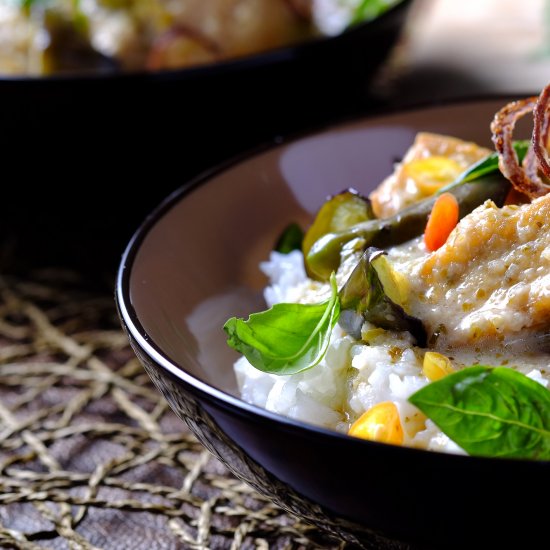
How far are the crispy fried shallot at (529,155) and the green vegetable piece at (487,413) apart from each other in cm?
63

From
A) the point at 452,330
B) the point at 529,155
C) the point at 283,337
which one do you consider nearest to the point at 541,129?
the point at 529,155

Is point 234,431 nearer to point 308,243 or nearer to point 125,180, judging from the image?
point 308,243

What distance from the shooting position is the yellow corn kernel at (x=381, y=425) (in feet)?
5.54

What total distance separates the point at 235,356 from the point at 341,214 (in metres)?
0.48

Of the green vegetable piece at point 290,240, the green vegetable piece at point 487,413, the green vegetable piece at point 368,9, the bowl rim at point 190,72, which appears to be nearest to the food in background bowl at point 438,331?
the green vegetable piece at point 487,413

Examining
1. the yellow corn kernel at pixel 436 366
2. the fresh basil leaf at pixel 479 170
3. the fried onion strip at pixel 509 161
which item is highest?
the fried onion strip at pixel 509 161

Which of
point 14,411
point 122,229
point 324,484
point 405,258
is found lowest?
point 14,411

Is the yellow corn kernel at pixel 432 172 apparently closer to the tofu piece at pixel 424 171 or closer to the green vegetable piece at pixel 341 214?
the tofu piece at pixel 424 171

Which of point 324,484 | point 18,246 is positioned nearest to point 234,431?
point 324,484

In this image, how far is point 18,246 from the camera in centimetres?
375

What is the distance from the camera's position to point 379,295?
6.37 ft

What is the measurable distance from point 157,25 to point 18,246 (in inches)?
43.9

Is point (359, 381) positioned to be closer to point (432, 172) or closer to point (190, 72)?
point (432, 172)

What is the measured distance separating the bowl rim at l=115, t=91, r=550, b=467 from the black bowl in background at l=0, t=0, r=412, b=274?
0.61 m
